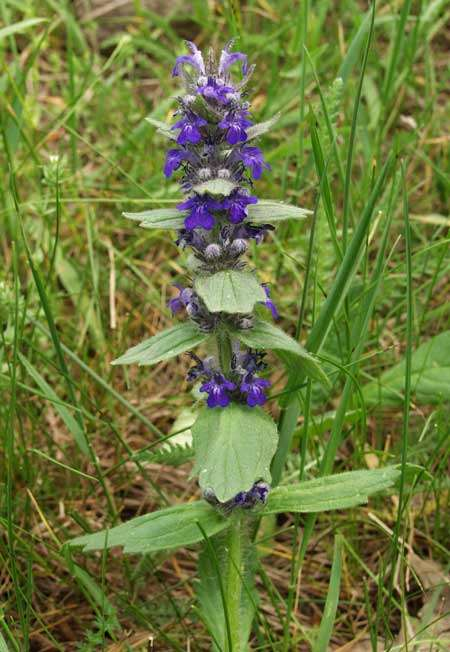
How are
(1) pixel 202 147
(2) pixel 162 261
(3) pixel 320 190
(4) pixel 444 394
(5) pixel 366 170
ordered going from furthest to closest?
(2) pixel 162 261 < (5) pixel 366 170 < (4) pixel 444 394 < (3) pixel 320 190 < (1) pixel 202 147

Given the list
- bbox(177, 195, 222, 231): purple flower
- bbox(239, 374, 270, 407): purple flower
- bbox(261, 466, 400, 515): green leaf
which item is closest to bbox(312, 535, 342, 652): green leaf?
bbox(261, 466, 400, 515): green leaf

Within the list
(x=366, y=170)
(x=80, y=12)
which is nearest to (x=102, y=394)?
(x=366, y=170)

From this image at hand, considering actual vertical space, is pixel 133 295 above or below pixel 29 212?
below

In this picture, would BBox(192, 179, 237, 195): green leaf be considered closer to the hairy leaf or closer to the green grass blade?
the green grass blade

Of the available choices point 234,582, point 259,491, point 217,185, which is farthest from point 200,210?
point 234,582

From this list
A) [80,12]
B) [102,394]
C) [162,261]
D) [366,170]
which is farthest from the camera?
[80,12]

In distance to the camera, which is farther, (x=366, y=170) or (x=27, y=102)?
(x=27, y=102)

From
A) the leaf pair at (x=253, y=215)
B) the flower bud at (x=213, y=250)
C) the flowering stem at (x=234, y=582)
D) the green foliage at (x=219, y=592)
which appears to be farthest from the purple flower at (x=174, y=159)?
the green foliage at (x=219, y=592)

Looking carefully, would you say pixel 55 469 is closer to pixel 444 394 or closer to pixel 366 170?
pixel 444 394

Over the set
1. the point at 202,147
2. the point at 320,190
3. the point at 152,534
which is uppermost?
the point at 202,147
